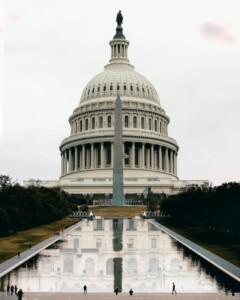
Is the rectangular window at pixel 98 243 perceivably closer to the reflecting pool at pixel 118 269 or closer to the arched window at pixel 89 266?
the reflecting pool at pixel 118 269

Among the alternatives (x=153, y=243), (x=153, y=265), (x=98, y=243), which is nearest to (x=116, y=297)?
(x=153, y=265)

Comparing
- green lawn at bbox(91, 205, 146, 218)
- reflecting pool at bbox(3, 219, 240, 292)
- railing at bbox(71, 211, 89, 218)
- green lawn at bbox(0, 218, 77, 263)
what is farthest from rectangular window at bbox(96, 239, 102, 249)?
green lawn at bbox(91, 205, 146, 218)

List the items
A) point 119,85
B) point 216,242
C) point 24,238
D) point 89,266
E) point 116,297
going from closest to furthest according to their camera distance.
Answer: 1. point 116,297
2. point 89,266
3. point 216,242
4. point 24,238
5. point 119,85

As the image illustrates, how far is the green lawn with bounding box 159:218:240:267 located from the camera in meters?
44.3

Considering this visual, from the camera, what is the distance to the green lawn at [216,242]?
44.3 metres

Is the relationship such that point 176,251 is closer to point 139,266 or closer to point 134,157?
point 139,266

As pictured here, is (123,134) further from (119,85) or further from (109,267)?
(109,267)

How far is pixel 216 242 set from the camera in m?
53.4

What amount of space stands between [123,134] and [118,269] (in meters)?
109

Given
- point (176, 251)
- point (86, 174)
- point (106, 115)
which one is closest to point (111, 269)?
point (176, 251)

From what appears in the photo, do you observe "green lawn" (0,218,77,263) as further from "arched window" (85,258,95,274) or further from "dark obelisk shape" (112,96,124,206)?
"dark obelisk shape" (112,96,124,206)

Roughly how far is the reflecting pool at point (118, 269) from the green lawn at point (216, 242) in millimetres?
2453

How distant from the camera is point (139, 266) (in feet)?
125

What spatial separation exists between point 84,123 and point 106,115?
22.5 ft
